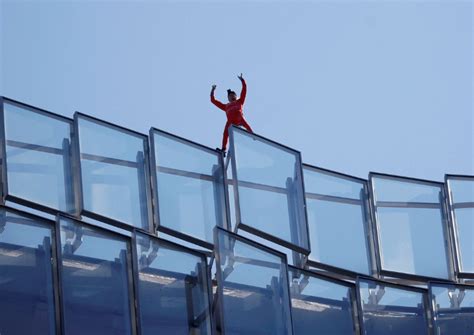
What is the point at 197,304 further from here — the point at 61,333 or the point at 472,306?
the point at 472,306

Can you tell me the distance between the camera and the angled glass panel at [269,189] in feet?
88.0

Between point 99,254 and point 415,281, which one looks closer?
point 99,254

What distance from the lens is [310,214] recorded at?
27750mm

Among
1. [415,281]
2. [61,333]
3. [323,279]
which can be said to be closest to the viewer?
[61,333]

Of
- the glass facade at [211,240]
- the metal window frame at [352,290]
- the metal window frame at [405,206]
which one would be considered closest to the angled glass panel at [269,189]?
the glass facade at [211,240]

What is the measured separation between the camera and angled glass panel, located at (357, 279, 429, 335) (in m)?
26.4

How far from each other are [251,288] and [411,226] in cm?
410

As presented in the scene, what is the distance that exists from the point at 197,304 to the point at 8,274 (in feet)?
8.08

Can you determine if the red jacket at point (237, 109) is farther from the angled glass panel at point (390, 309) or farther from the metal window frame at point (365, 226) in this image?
the angled glass panel at point (390, 309)

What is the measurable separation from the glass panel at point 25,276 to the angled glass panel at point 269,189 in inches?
136

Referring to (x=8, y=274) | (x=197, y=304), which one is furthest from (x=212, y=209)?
(x=8, y=274)

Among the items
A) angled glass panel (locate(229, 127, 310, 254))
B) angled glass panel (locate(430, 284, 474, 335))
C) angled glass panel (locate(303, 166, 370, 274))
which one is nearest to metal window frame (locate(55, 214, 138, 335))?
angled glass panel (locate(229, 127, 310, 254))

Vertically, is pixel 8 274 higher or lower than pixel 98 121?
lower

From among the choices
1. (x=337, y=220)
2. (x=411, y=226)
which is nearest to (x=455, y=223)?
(x=411, y=226)
